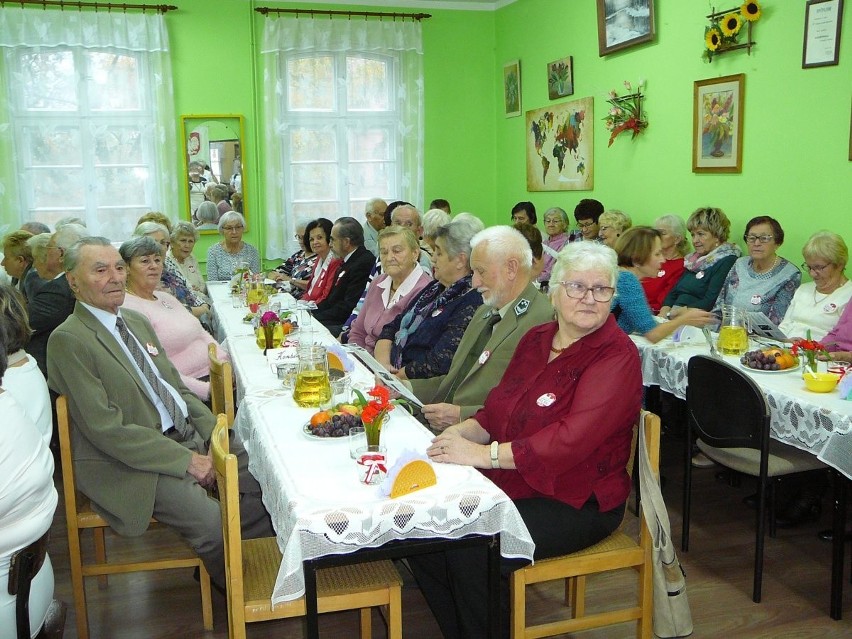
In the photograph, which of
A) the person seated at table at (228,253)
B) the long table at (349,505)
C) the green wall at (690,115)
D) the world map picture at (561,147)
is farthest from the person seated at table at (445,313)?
the world map picture at (561,147)

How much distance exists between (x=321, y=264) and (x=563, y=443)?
14.5 ft

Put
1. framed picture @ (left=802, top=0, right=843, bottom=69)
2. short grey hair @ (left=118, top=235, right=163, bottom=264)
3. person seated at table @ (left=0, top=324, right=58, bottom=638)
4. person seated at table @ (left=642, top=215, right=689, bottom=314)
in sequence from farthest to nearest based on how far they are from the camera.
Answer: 1. person seated at table @ (left=642, top=215, right=689, bottom=314)
2. framed picture @ (left=802, top=0, right=843, bottom=69)
3. short grey hair @ (left=118, top=235, right=163, bottom=264)
4. person seated at table @ (left=0, top=324, right=58, bottom=638)

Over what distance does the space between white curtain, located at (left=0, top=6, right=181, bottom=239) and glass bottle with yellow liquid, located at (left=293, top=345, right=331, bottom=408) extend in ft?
18.5

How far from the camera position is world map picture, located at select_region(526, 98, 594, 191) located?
6871mm

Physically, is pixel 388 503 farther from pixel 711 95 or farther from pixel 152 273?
pixel 711 95

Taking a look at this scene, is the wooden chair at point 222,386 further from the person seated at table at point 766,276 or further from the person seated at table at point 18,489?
the person seated at table at point 766,276

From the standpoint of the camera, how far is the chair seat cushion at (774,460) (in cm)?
294

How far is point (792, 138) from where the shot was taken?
15.6 feet

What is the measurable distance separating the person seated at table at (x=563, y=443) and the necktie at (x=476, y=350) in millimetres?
511

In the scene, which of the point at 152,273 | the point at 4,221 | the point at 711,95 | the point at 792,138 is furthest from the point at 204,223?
the point at 792,138

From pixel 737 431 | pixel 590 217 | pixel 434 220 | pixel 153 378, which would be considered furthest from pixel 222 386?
pixel 590 217

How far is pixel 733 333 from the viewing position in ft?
11.3

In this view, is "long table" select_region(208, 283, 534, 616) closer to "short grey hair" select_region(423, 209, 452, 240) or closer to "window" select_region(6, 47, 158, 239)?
"short grey hair" select_region(423, 209, 452, 240)

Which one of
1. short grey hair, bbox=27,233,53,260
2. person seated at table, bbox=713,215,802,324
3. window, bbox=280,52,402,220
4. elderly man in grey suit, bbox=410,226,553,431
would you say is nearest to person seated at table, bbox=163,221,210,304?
short grey hair, bbox=27,233,53,260
